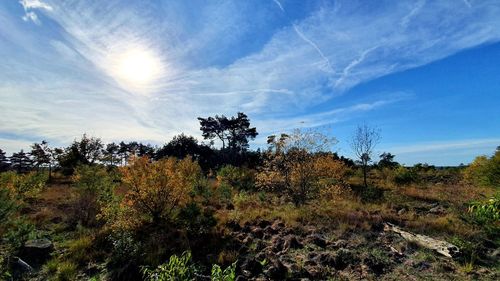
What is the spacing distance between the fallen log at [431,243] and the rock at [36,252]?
10.8m

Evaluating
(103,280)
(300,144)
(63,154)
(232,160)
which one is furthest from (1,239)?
(232,160)

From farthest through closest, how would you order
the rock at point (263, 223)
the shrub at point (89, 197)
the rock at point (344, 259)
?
the shrub at point (89, 197), the rock at point (263, 223), the rock at point (344, 259)

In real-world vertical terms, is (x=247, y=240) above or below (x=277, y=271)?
above

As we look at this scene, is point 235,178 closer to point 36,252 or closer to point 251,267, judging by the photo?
point 36,252

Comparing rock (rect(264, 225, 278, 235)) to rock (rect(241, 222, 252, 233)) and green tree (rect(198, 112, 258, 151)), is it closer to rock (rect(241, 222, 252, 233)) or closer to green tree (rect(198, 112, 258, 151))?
rock (rect(241, 222, 252, 233))

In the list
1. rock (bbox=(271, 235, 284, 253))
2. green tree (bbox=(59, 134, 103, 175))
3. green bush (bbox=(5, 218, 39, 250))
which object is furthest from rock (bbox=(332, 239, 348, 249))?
green tree (bbox=(59, 134, 103, 175))

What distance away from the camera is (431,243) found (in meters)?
8.77

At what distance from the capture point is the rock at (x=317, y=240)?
9.23 metres

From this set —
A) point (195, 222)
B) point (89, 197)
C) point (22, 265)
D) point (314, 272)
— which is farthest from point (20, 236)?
point (314, 272)

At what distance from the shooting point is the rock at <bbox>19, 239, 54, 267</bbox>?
8.77m

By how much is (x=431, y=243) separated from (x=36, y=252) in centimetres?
1145

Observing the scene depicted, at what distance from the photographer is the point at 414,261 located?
25.7 ft

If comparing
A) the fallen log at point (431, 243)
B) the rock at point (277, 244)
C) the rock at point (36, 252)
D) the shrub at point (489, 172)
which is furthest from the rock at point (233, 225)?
the shrub at point (489, 172)

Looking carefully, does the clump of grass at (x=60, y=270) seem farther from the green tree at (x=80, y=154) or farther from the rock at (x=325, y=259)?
the green tree at (x=80, y=154)
